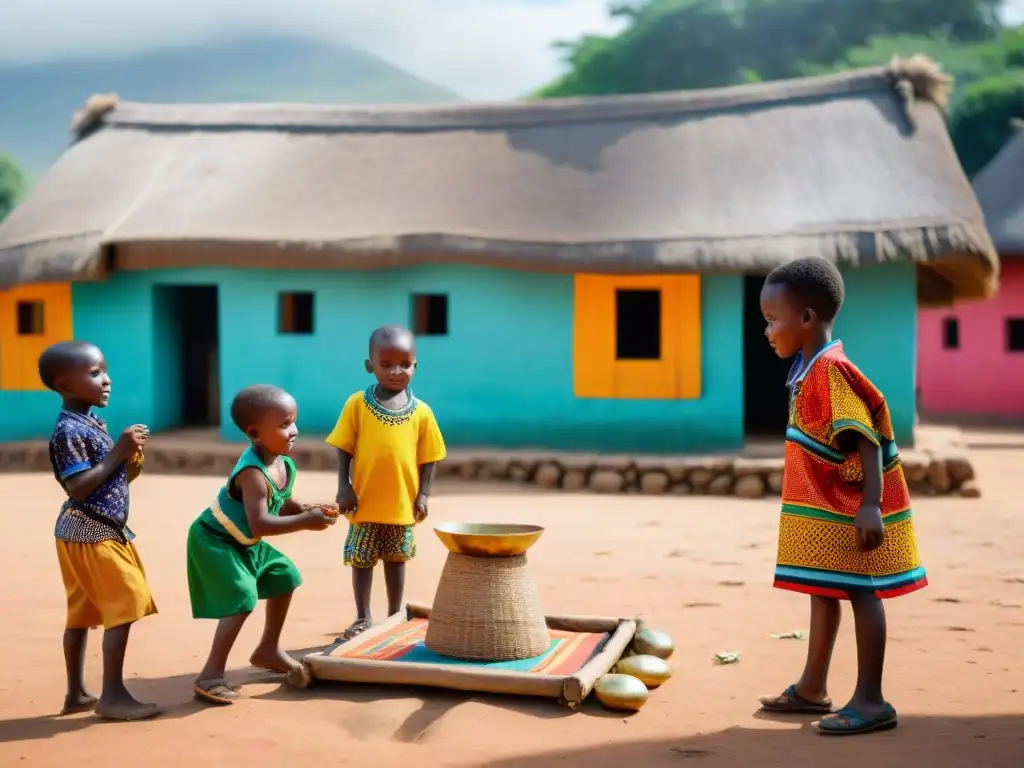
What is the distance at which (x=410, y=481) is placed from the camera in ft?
15.4

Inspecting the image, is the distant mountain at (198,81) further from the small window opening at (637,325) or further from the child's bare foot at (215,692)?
the child's bare foot at (215,692)

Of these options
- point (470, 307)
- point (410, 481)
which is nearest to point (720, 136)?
point (470, 307)

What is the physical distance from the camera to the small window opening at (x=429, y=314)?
11.7 m

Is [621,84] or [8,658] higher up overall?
[621,84]

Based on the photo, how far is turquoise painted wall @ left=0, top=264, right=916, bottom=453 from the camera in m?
10.8

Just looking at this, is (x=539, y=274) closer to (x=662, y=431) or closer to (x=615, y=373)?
(x=615, y=373)

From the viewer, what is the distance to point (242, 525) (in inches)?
148

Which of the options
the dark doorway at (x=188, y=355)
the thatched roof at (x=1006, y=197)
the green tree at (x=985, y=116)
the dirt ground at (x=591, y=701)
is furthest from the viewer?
the green tree at (x=985, y=116)

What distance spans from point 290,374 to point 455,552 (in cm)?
784

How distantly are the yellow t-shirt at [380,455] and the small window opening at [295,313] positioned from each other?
7298 millimetres

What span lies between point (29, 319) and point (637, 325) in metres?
7.11

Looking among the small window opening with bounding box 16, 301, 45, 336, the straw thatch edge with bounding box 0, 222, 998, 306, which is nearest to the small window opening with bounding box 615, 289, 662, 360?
the straw thatch edge with bounding box 0, 222, 998, 306

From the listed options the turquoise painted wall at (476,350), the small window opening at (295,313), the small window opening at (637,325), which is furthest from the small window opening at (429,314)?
the small window opening at (637,325)

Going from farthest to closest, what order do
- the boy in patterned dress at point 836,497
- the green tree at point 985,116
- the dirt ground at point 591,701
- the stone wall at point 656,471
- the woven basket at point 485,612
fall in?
the green tree at point 985,116 < the stone wall at point 656,471 < the woven basket at point 485,612 < the boy in patterned dress at point 836,497 < the dirt ground at point 591,701
